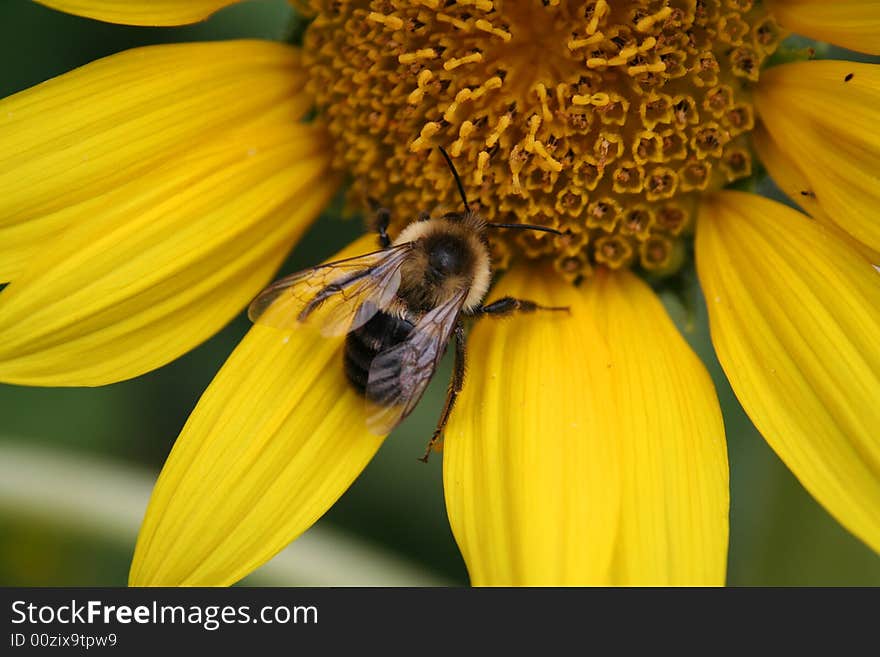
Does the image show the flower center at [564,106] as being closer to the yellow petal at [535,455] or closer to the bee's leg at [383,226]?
the bee's leg at [383,226]

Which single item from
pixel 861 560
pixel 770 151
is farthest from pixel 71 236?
pixel 861 560

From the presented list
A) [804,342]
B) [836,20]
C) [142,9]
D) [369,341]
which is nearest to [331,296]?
[369,341]

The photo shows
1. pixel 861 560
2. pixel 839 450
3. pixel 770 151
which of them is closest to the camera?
pixel 839 450

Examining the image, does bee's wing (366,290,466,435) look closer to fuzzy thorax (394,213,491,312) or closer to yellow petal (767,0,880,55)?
fuzzy thorax (394,213,491,312)

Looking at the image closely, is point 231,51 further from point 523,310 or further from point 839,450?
point 839,450

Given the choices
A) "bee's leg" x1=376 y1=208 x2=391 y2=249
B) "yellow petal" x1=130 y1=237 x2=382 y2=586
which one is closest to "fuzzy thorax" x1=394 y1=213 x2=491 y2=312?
"bee's leg" x1=376 y1=208 x2=391 y2=249

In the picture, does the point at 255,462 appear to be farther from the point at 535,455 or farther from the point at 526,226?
the point at 526,226

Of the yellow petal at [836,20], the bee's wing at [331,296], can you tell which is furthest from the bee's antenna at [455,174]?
the yellow petal at [836,20]
